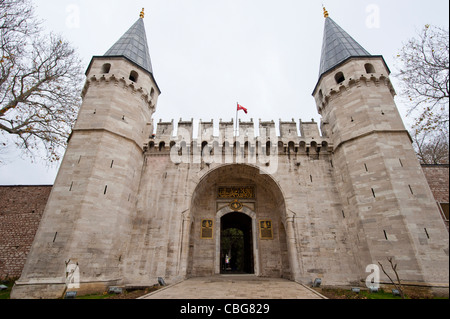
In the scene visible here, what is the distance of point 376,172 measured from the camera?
10.1m

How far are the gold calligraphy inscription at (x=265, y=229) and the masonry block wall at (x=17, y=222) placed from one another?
13.3 m

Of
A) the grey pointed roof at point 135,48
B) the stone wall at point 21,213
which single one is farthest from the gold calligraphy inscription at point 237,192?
the stone wall at point 21,213

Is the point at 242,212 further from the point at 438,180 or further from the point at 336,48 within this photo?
the point at 336,48

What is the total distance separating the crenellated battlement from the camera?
12961 mm

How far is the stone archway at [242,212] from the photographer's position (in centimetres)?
1259

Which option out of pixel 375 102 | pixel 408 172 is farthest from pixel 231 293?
pixel 375 102

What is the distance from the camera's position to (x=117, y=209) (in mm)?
10273

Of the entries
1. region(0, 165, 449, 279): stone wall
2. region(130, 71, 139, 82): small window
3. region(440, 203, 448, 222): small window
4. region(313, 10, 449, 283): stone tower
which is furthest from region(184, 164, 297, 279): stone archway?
region(0, 165, 449, 279): stone wall

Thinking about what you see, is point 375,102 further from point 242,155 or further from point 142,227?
point 142,227

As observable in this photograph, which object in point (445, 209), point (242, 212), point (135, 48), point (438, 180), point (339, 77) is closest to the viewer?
point (445, 209)

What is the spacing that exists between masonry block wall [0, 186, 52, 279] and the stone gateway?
17.1 feet

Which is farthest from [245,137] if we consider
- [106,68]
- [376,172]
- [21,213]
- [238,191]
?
[21,213]

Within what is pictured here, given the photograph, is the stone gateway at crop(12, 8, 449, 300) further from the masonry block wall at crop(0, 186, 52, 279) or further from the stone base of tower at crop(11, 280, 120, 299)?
the masonry block wall at crop(0, 186, 52, 279)

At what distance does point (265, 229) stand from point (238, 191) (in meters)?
2.98
